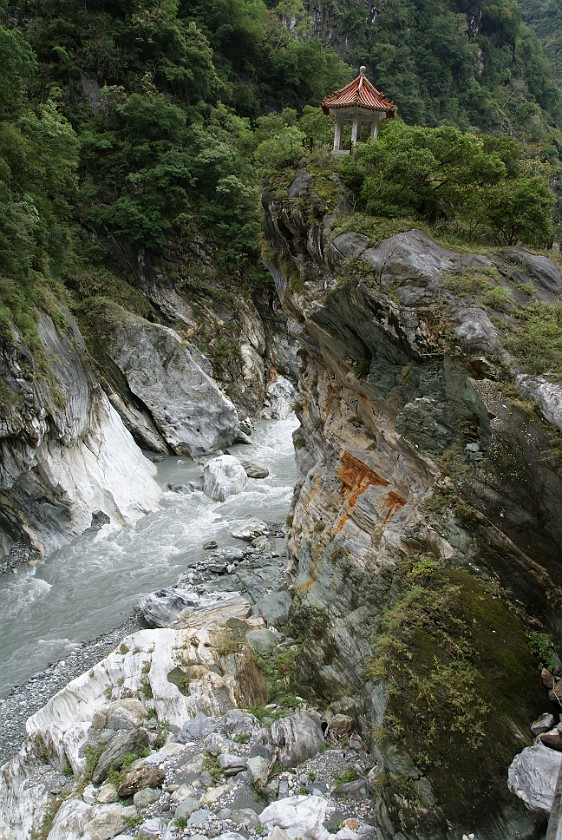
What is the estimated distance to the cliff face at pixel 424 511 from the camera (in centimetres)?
496

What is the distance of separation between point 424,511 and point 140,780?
499 cm

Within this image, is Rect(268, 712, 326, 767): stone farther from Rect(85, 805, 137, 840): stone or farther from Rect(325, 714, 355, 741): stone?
Rect(85, 805, 137, 840): stone

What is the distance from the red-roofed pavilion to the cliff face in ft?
13.3

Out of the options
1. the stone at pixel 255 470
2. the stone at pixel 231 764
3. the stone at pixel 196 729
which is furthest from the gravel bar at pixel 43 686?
the stone at pixel 255 470

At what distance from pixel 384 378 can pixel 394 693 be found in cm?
501

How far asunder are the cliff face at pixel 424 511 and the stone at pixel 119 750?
2755mm

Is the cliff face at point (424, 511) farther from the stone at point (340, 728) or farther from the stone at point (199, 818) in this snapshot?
the stone at point (199, 818)

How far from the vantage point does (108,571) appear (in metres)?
14.0

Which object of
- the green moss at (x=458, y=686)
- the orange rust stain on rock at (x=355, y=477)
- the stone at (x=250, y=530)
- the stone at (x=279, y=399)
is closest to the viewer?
the green moss at (x=458, y=686)

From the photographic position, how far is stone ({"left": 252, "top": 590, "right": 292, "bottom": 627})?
11016mm

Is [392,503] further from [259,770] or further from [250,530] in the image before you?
[250,530]

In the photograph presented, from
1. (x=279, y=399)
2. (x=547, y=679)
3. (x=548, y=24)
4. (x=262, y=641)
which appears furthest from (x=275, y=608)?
(x=548, y=24)

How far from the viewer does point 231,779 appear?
642 centimetres

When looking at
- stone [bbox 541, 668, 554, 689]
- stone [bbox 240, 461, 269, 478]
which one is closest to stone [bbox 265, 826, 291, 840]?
stone [bbox 541, 668, 554, 689]
